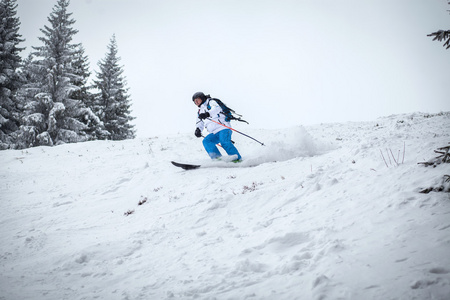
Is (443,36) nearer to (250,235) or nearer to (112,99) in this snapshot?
(250,235)

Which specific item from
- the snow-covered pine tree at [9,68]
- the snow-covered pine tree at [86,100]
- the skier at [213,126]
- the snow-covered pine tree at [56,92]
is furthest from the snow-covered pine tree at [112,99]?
the skier at [213,126]

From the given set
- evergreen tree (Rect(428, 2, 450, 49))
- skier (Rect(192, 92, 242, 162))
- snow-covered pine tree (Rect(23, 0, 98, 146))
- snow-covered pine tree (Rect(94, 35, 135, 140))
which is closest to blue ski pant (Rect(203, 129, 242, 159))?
skier (Rect(192, 92, 242, 162))

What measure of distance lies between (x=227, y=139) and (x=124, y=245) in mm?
5075

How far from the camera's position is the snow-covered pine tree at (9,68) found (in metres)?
21.0

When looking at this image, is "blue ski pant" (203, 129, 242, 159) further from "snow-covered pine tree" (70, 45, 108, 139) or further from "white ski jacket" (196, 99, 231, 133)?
"snow-covered pine tree" (70, 45, 108, 139)

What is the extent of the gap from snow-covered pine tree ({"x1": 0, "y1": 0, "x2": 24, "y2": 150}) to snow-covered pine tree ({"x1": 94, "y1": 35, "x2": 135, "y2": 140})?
6.82 m

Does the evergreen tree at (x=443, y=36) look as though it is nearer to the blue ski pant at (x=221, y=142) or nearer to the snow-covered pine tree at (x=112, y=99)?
the blue ski pant at (x=221, y=142)

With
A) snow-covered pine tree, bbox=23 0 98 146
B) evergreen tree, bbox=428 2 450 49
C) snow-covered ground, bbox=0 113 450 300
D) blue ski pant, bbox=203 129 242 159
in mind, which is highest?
snow-covered pine tree, bbox=23 0 98 146

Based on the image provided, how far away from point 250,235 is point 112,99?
27.3 m

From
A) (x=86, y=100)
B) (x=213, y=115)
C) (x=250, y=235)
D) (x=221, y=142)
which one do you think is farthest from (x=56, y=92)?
(x=250, y=235)

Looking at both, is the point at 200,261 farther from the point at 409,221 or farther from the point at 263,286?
the point at 409,221

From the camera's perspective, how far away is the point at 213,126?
8367 millimetres

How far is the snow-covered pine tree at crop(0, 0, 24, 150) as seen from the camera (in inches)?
827

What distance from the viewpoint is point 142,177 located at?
8.19m
